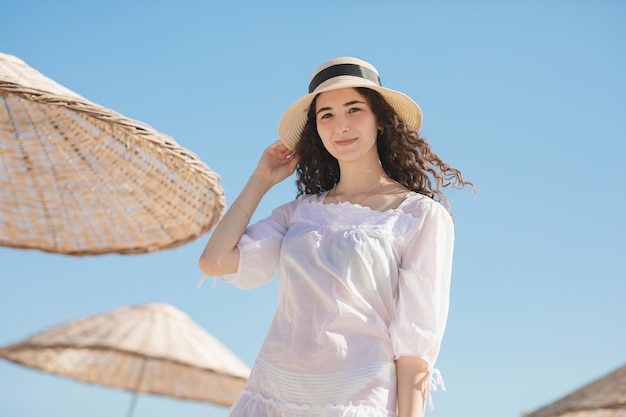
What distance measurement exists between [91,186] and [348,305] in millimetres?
1493

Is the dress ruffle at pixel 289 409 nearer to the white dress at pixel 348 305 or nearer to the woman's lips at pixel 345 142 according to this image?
the white dress at pixel 348 305

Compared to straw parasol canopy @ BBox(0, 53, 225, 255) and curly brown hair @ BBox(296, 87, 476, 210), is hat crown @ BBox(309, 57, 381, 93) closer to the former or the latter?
curly brown hair @ BBox(296, 87, 476, 210)

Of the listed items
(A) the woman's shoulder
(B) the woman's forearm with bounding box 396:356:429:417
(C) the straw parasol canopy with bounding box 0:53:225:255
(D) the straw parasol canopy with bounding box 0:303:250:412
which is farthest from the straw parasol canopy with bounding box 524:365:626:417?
(B) the woman's forearm with bounding box 396:356:429:417

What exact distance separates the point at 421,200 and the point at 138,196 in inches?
52.1

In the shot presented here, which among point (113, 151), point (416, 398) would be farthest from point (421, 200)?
point (113, 151)

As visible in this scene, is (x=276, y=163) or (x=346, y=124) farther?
(x=276, y=163)

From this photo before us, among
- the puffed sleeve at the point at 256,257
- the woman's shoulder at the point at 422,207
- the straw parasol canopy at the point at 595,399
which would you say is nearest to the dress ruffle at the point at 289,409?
the puffed sleeve at the point at 256,257

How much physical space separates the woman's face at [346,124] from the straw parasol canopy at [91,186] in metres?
0.65

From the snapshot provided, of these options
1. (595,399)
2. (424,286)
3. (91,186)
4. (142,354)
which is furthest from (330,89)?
(142,354)

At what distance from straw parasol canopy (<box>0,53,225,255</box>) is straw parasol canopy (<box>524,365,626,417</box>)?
3002 mm

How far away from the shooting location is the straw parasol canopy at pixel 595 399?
4.79m

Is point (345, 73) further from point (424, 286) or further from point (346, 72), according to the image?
point (424, 286)

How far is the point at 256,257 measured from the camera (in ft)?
7.55

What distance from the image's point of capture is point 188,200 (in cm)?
306
